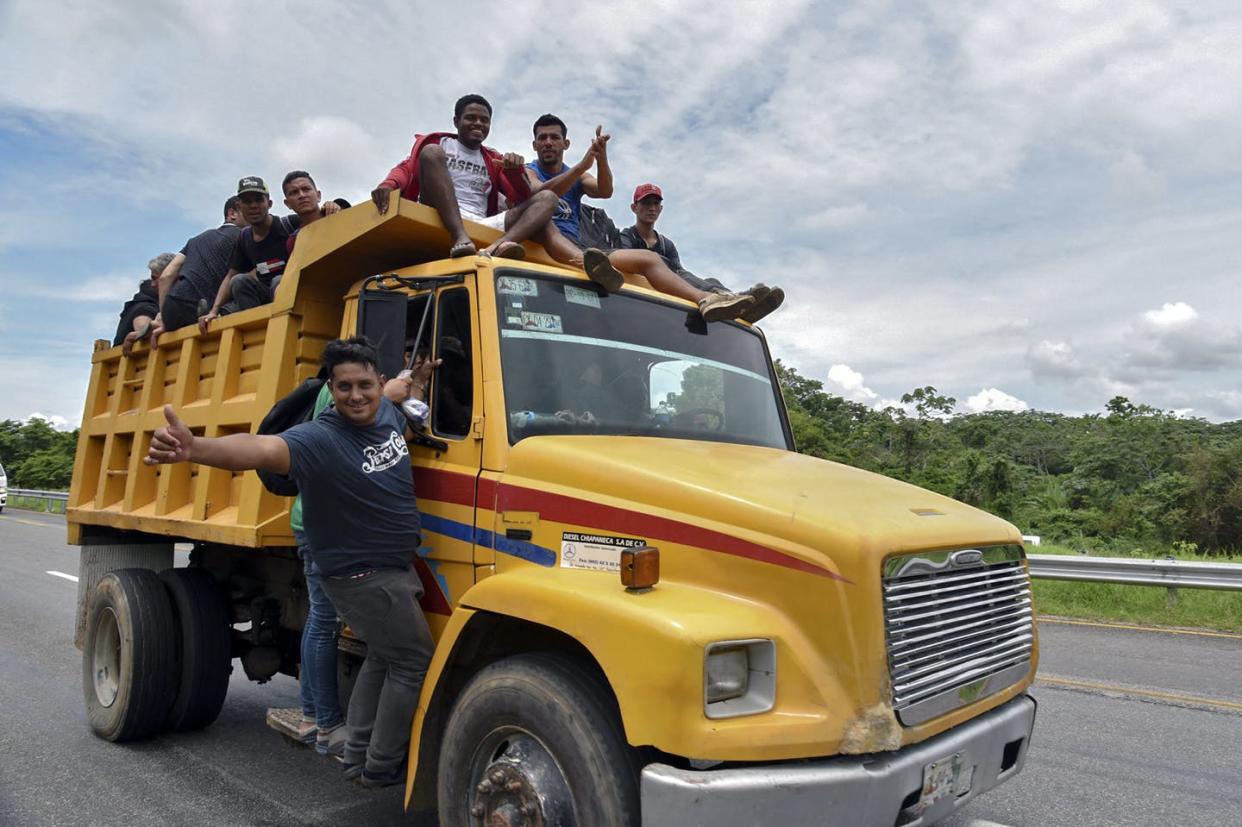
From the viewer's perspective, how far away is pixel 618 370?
3730mm

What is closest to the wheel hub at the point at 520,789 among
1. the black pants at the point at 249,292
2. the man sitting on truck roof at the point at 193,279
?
the black pants at the point at 249,292

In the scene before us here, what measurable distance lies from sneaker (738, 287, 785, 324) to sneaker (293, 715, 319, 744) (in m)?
2.77

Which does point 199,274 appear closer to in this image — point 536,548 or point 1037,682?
point 536,548

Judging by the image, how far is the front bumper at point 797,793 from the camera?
238cm

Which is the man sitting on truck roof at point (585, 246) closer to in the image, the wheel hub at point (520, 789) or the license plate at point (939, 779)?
the wheel hub at point (520, 789)

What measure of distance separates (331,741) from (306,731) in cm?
21

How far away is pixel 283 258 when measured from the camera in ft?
18.3

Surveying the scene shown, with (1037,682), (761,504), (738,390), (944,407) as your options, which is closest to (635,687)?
(761,504)

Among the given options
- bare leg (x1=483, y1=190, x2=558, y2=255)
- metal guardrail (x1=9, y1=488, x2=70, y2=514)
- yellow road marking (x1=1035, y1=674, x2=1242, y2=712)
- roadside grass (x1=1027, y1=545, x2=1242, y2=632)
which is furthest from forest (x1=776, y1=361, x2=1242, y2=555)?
metal guardrail (x1=9, y1=488, x2=70, y2=514)

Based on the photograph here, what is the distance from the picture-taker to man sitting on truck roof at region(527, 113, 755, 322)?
3.95m

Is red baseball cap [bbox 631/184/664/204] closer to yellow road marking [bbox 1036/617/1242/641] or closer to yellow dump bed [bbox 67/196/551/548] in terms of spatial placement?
yellow dump bed [bbox 67/196/551/548]

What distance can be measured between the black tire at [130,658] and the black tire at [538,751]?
280 centimetres

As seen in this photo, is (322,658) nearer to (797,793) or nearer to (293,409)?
(293,409)

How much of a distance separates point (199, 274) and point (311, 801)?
10.9 feet
